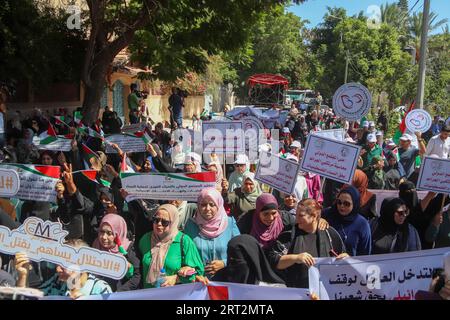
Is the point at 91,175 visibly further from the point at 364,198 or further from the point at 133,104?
the point at 133,104

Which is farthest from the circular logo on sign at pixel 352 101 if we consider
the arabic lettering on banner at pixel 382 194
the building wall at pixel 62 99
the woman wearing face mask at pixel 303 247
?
the building wall at pixel 62 99

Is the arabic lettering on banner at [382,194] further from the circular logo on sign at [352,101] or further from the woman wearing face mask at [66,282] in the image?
the woman wearing face mask at [66,282]

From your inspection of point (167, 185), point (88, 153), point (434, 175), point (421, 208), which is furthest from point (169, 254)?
point (88, 153)

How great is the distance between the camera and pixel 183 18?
12125mm

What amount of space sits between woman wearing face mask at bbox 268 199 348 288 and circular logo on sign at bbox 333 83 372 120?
338 cm

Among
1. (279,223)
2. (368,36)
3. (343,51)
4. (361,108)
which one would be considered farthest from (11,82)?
(343,51)

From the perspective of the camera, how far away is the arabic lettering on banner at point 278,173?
17.1ft

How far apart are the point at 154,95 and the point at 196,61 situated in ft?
34.2

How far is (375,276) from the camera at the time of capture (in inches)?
142

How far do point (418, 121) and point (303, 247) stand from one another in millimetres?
5230

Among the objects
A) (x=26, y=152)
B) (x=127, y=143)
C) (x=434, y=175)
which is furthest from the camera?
(x=127, y=143)

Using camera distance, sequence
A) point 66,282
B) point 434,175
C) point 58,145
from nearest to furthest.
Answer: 1. point 66,282
2. point 434,175
3. point 58,145

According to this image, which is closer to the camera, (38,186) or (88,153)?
(38,186)

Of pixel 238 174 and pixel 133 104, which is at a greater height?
pixel 133 104
